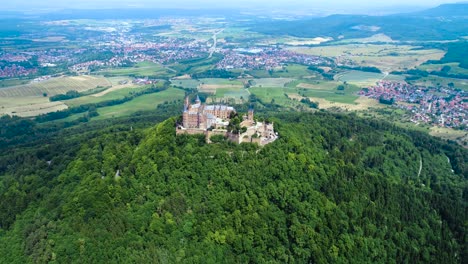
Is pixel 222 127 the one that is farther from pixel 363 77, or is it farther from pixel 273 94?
pixel 363 77

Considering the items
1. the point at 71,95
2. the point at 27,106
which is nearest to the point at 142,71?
the point at 71,95

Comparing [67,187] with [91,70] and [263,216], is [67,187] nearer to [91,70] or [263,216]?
[263,216]

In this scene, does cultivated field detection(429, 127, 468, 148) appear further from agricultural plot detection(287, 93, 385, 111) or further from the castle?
the castle

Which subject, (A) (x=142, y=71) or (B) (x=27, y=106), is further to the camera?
(A) (x=142, y=71)

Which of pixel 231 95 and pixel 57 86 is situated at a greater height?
pixel 231 95

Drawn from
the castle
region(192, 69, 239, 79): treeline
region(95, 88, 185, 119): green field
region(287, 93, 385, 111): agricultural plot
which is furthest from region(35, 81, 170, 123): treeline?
the castle

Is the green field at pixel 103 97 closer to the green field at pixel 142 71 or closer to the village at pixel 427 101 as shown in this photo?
the green field at pixel 142 71
